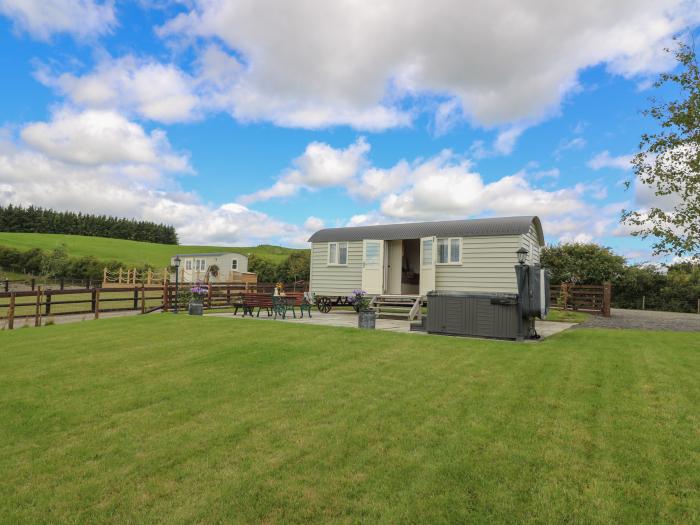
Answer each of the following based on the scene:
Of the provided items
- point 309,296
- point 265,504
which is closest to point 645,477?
point 265,504

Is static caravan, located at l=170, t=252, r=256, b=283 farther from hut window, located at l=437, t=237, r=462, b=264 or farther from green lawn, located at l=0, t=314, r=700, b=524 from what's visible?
green lawn, located at l=0, t=314, r=700, b=524

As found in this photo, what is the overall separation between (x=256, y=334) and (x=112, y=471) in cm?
642

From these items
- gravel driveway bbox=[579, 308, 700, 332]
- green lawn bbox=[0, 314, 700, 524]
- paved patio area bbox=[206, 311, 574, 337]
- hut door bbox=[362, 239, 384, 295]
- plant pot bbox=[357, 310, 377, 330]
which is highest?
hut door bbox=[362, 239, 384, 295]

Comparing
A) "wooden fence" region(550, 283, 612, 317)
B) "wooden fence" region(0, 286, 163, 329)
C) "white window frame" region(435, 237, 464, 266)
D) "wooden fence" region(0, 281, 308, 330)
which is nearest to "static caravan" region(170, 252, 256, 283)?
"wooden fence" region(0, 286, 163, 329)

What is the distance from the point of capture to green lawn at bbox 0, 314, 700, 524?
2879 millimetres

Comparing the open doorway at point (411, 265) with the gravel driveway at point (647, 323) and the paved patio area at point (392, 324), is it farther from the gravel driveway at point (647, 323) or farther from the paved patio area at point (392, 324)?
the gravel driveway at point (647, 323)

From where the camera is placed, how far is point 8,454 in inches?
147

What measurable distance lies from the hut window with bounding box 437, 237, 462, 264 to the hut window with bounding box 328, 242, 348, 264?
4.13 metres

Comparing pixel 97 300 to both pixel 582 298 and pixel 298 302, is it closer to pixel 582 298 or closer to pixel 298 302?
pixel 298 302

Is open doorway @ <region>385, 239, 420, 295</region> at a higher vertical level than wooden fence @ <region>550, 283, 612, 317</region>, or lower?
higher

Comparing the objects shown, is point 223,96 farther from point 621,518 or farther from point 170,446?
point 621,518

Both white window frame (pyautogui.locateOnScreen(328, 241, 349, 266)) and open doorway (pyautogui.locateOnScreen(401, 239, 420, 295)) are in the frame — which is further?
open doorway (pyautogui.locateOnScreen(401, 239, 420, 295))

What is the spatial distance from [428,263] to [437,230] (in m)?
1.26

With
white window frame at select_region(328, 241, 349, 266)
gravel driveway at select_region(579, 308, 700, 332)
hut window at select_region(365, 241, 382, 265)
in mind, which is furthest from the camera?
white window frame at select_region(328, 241, 349, 266)
